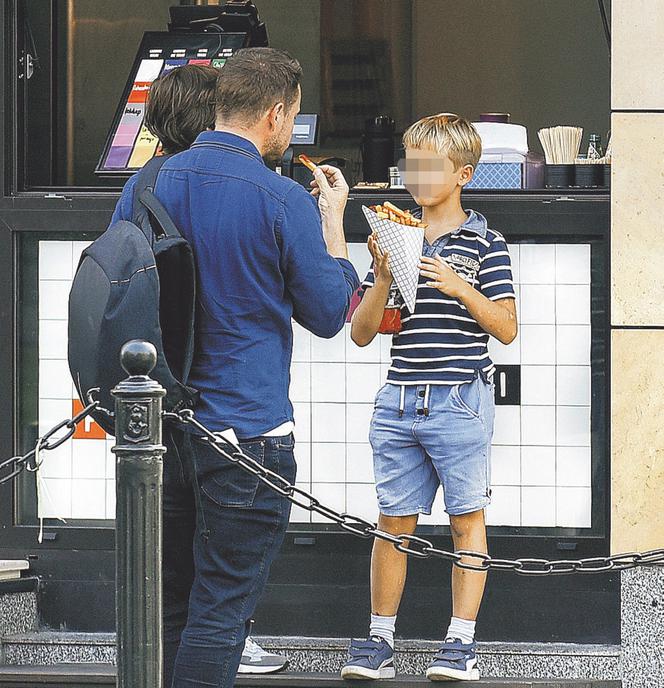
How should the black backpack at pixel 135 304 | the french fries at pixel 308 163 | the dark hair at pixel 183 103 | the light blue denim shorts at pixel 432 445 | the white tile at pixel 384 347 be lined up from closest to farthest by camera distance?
the black backpack at pixel 135 304, the dark hair at pixel 183 103, the french fries at pixel 308 163, the light blue denim shorts at pixel 432 445, the white tile at pixel 384 347

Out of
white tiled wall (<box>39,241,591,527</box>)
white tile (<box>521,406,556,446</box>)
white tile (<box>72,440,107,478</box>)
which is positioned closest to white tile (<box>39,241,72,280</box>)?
white tiled wall (<box>39,241,591,527</box>)

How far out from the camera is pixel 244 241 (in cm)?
357

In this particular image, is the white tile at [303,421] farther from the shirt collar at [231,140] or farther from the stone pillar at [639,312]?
the shirt collar at [231,140]

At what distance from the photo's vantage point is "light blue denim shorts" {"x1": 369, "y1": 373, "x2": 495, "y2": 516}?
4395 mm

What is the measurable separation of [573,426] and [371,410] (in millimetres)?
826

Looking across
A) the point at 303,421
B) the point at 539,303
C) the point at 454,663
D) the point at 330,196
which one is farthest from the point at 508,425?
the point at 330,196

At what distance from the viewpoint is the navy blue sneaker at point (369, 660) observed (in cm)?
450

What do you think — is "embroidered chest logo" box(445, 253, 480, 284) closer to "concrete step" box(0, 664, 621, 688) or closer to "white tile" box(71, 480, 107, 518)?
"concrete step" box(0, 664, 621, 688)

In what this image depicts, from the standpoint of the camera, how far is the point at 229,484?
3547mm

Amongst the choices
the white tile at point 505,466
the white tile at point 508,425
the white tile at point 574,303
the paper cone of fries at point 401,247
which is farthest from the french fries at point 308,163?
the white tile at point 505,466

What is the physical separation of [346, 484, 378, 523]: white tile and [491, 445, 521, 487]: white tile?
0.50 metres

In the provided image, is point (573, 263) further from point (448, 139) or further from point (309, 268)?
point (309, 268)

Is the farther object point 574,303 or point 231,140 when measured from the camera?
point 574,303

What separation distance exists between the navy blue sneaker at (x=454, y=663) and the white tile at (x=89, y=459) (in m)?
1.67
